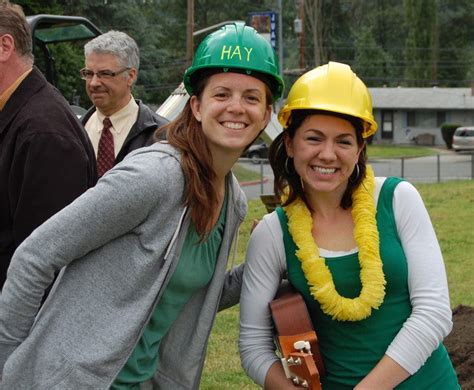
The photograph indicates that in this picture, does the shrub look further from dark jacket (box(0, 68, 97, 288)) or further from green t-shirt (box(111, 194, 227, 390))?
green t-shirt (box(111, 194, 227, 390))

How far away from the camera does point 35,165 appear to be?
3.15 meters

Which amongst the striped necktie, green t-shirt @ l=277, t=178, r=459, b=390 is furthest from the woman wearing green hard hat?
the striped necktie

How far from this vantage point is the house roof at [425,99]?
199 ft

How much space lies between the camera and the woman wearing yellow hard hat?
2.87 meters

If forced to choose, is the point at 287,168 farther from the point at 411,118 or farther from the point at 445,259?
the point at 411,118

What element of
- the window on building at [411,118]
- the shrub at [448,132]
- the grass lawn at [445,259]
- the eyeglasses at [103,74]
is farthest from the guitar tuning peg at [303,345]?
the window on building at [411,118]

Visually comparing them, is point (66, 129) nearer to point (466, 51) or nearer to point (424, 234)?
point (424, 234)

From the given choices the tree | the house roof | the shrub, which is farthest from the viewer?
the tree

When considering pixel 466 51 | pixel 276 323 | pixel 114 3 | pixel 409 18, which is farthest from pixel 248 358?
pixel 466 51

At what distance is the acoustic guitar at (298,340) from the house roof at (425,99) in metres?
58.6

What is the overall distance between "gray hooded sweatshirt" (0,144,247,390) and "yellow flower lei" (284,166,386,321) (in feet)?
1.61

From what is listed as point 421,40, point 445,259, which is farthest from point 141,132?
point 421,40

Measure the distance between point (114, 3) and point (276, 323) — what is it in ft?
110

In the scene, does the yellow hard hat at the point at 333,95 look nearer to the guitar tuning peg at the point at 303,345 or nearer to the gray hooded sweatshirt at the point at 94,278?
the gray hooded sweatshirt at the point at 94,278
